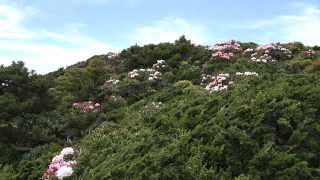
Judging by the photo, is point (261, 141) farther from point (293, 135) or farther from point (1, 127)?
point (1, 127)

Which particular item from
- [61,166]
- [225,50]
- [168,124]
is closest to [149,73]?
[225,50]

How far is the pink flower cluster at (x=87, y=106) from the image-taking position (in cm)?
2175

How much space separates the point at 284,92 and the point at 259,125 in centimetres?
183

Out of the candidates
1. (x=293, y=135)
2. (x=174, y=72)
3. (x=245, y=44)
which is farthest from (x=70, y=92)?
(x=293, y=135)

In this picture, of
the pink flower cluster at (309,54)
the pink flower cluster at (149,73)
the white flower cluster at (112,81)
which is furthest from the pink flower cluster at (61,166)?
the pink flower cluster at (309,54)

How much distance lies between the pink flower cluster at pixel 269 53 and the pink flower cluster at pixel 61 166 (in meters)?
13.9

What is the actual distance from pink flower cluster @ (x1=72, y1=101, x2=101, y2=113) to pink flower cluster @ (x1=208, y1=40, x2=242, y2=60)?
22.9 ft

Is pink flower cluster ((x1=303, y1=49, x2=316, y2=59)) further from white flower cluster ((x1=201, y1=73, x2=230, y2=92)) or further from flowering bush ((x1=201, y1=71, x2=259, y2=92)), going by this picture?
white flower cluster ((x1=201, y1=73, x2=230, y2=92))

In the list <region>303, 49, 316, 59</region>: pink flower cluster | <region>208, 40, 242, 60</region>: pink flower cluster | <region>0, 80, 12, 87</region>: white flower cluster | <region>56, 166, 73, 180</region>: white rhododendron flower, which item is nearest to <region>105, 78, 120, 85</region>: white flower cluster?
<region>208, 40, 242, 60</region>: pink flower cluster

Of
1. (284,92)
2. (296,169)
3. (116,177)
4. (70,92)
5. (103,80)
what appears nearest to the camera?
(296,169)

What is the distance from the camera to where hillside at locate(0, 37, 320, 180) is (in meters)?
11.1

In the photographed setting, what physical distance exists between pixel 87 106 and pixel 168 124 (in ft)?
28.6

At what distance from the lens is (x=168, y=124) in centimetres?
1395

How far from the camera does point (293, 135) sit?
11680 millimetres
